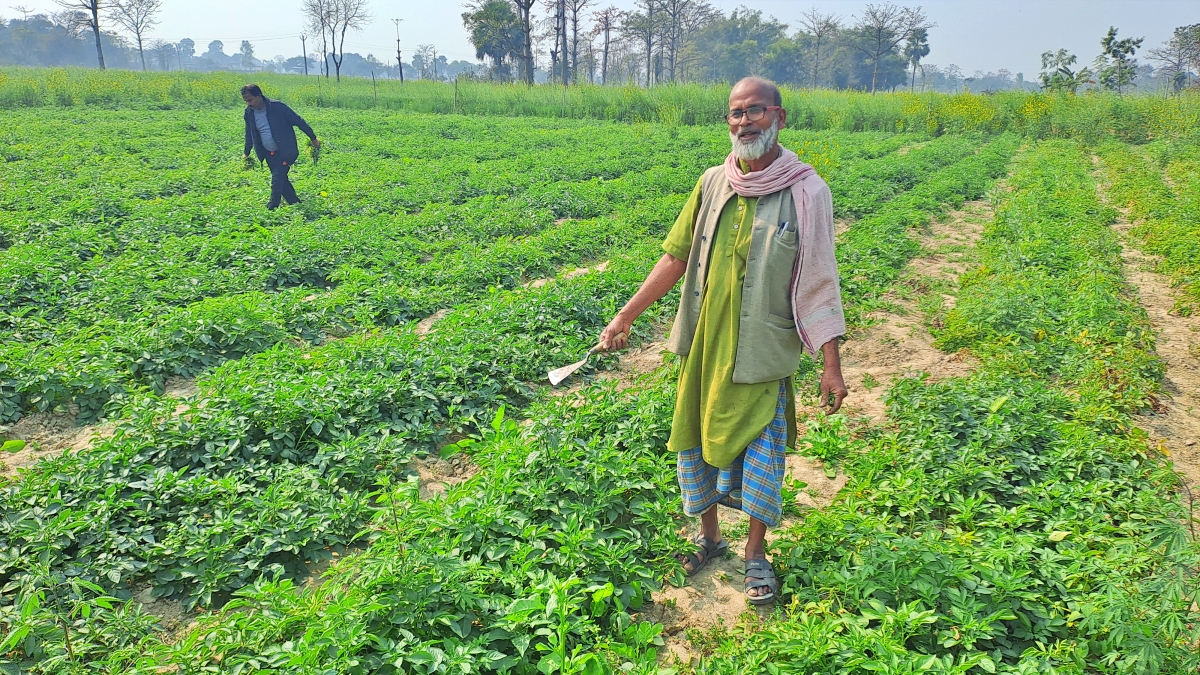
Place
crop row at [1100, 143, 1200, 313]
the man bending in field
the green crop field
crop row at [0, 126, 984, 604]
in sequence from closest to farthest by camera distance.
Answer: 1. the green crop field
2. crop row at [0, 126, 984, 604]
3. crop row at [1100, 143, 1200, 313]
4. the man bending in field

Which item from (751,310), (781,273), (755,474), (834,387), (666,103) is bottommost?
(755,474)

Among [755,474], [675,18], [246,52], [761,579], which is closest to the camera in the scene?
[755,474]

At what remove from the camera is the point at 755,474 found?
8.95 ft

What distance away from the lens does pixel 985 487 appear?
11.1ft

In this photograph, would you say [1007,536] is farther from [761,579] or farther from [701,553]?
[701,553]

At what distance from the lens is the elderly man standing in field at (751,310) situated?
253cm

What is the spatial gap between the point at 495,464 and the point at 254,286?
13.3 ft

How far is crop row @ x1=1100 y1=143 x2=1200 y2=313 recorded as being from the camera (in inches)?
284

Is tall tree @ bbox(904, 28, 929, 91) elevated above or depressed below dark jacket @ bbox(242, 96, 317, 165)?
above

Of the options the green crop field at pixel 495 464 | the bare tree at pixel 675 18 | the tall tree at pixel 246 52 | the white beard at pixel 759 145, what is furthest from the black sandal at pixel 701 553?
the tall tree at pixel 246 52

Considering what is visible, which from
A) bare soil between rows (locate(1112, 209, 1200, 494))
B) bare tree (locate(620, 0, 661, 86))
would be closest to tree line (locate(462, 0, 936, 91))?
bare tree (locate(620, 0, 661, 86))

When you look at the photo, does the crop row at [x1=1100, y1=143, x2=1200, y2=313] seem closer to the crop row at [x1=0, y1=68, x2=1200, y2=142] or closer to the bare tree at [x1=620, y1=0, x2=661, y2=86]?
the crop row at [x1=0, y1=68, x2=1200, y2=142]

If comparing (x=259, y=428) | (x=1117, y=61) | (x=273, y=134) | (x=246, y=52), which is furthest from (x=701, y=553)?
(x=246, y=52)

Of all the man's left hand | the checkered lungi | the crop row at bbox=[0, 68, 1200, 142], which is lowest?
the checkered lungi
